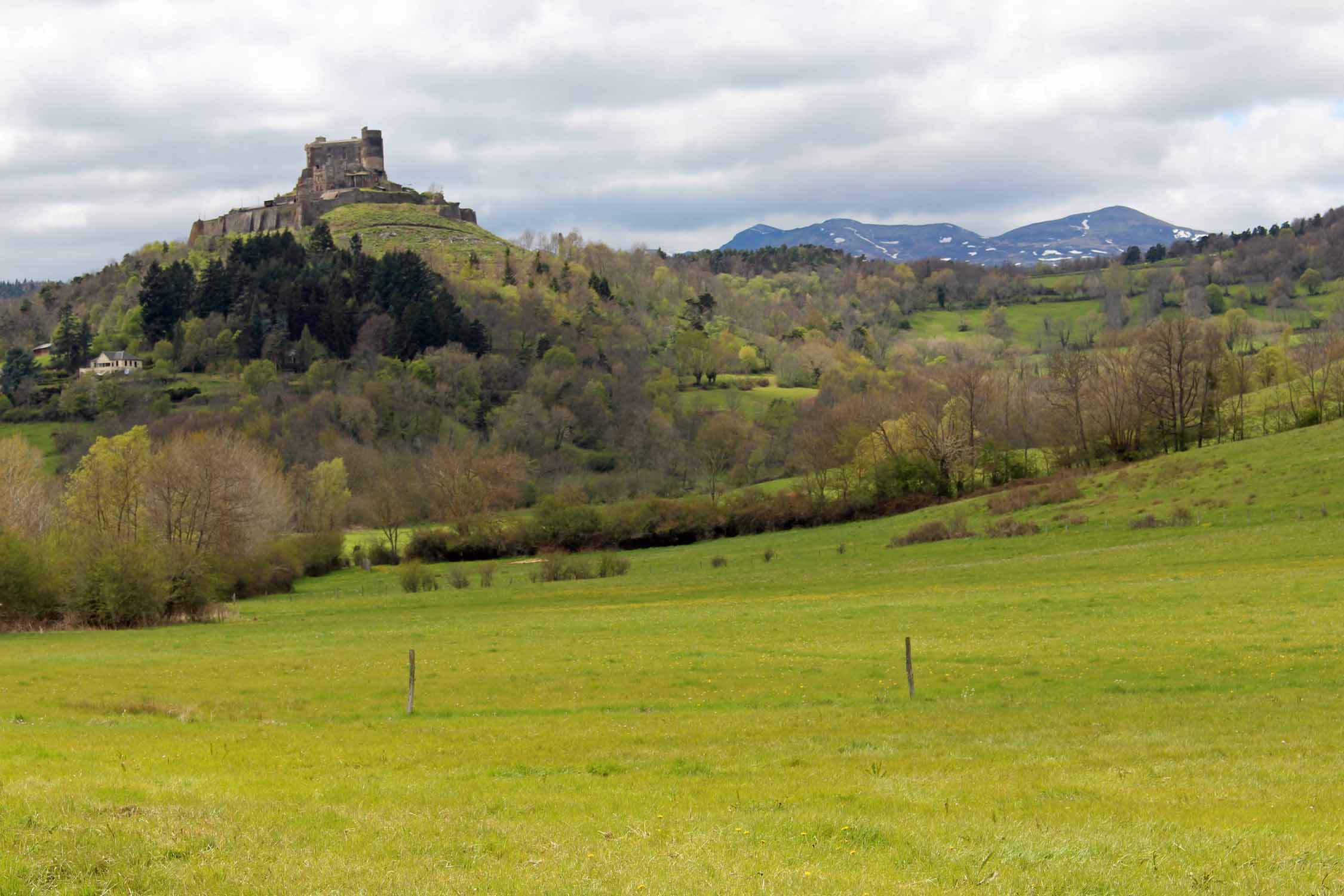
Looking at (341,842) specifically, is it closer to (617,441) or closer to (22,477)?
(22,477)

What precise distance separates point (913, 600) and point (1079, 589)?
5.91m

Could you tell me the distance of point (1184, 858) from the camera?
988 centimetres

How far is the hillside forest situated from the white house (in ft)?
6.84

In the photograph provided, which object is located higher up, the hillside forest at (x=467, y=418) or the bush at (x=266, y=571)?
the hillside forest at (x=467, y=418)

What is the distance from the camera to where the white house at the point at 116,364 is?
15388cm

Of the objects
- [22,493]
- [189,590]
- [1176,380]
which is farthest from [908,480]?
[22,493]

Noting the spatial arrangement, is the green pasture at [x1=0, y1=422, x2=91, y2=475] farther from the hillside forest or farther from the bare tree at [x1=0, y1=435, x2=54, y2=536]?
the bare tree at [x1=0, y1=435, x2=54, y2=536]

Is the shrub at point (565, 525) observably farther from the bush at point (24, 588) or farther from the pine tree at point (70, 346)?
the pine tree at point (70, 346)

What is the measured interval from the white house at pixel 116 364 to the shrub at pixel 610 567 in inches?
4479

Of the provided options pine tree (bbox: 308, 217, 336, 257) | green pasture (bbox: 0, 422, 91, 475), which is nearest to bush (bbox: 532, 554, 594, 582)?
green pasture (bbox: 0, 422, 91, 475)

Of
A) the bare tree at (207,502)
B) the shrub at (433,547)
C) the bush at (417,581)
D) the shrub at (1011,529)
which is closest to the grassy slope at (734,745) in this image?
the shrub at (1011,529)

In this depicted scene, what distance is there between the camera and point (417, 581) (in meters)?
64.4

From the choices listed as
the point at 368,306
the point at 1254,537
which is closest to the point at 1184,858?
the point at 1254,537

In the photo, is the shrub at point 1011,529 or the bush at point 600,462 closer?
the shrub at point 1011,529
